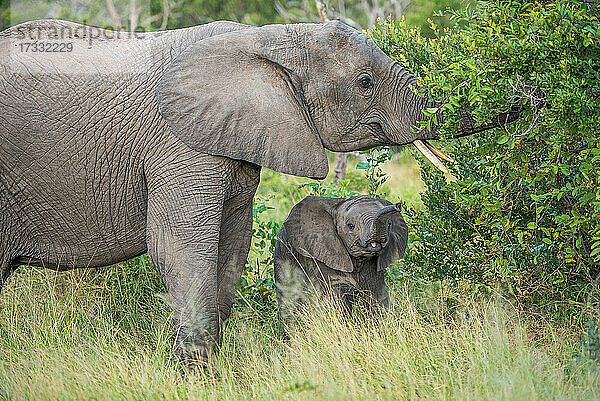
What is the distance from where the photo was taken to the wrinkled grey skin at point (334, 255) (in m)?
5.48

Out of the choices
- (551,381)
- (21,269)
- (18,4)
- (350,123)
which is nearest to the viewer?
(551,381)

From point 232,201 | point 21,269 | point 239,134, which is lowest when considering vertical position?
point 21,269

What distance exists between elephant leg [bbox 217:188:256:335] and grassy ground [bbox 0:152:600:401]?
0.23m

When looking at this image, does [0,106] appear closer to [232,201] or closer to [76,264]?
[76,264]

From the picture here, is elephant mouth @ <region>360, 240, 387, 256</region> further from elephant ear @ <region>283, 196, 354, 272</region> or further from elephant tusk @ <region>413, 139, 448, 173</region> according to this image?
elephant tusk @ <region>413, 139, 448, 173</region>

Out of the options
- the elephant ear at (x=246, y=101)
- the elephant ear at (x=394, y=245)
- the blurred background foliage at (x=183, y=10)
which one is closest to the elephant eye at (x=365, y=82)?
the elephant ear at (x=246, y=101)

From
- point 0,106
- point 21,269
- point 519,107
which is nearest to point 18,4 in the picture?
point 21,269

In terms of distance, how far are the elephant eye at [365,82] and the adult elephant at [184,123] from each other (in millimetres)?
13

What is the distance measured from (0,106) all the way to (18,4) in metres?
14.9

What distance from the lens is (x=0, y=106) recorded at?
15.7 feet

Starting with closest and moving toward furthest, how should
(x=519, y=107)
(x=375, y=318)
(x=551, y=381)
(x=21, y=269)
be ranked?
(x=551, y=381)
(x=519, y=107)
(x=375, y=318)
(x=21, y=269)

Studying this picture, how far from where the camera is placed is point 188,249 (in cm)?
477

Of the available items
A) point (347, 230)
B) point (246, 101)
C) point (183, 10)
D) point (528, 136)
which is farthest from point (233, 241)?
point (183, 10)

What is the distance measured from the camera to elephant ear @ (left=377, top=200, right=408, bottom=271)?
5555 mm
